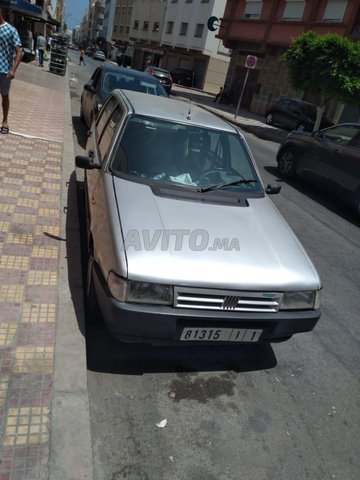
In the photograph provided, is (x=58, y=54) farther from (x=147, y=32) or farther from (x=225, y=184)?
(x=147, y=32)

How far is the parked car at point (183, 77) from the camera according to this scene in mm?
44312

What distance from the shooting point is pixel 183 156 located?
3.78 meters

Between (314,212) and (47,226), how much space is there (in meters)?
5.21

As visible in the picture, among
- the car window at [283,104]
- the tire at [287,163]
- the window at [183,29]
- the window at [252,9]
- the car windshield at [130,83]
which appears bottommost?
the tire at [287,163]

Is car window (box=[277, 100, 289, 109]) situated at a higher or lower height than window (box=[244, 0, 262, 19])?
lower

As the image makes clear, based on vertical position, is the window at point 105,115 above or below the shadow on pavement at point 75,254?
above

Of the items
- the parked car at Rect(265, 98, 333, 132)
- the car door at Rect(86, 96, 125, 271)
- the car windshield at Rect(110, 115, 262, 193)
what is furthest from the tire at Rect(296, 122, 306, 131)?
the car windshield at Rect(110, 115, 262, 193)

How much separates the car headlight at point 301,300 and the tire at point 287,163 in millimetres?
7159

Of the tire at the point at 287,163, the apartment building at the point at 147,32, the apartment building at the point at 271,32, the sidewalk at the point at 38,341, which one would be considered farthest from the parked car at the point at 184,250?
the apartment building at the point at 147,32

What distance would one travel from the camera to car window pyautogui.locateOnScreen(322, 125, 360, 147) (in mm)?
7793

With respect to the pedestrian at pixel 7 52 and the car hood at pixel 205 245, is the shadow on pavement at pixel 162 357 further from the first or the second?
the pedestrian at pixel 7 52

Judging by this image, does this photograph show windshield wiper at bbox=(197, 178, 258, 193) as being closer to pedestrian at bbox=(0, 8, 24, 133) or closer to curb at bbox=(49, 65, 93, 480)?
curb at bbox=(49, 65, 93, 480)

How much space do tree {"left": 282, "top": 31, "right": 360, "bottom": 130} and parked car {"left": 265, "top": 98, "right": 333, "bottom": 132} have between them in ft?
12.8

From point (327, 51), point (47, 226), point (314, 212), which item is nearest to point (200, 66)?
point (327, 51)
